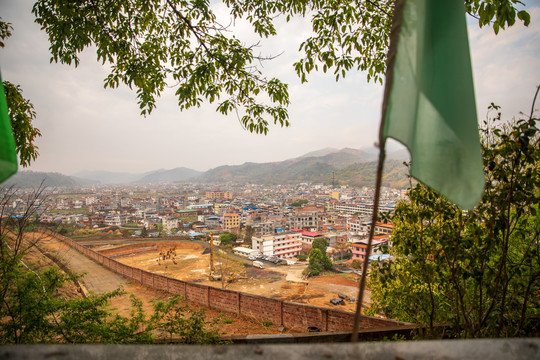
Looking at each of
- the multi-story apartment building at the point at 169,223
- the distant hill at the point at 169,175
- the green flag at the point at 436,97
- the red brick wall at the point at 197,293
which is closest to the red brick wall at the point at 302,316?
the red brick wall at the point at 197,293

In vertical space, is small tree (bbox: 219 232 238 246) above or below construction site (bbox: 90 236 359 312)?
below

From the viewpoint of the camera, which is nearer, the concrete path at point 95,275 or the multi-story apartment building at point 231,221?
the concrete path at point 95,275

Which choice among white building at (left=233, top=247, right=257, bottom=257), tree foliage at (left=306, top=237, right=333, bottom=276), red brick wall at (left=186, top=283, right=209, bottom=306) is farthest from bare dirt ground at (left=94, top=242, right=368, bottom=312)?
red brick wall at (left=186, top=283, right=209, bottom=306)

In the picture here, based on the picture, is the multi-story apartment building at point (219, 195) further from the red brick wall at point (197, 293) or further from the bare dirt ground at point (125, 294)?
the red brick wall at point (197, 293)

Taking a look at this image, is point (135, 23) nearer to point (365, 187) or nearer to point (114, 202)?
point (114, 202)

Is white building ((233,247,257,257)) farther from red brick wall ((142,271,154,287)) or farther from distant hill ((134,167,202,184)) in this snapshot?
distant hill ((134,167,202,184))

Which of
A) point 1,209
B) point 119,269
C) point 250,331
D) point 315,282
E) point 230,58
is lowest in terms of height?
point 315,282

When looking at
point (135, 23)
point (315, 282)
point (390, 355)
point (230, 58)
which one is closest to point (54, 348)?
point (390, 355)
